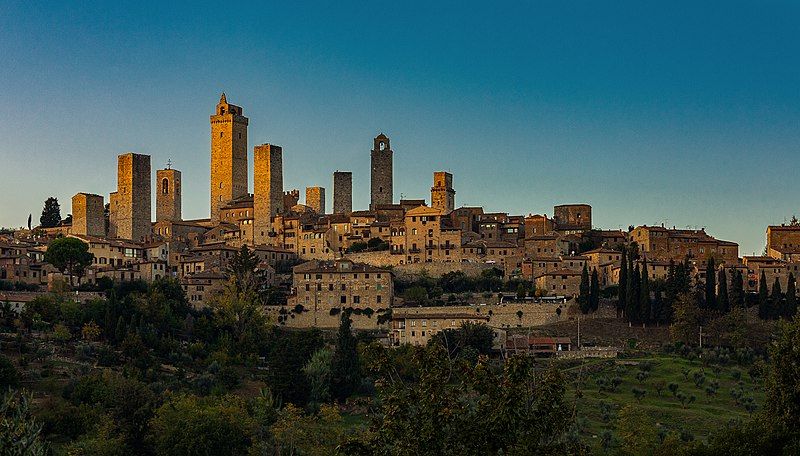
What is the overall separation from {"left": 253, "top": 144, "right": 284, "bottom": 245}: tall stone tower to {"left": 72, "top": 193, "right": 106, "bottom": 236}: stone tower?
34.7 ft

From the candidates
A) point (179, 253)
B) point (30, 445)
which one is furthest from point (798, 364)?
point (179, 253)

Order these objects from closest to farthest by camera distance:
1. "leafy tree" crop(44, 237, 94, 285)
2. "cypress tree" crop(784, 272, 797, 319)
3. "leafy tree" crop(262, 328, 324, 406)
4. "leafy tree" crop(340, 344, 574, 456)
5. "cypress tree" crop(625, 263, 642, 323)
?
1. "leafy tree" crop(340, 344, 574, 456)
2. "leafy tree" crop(262, 328, 324, 406)
3. "cypress tree" crop(625, 263, 642, 323)
4. "cypress tree" crop(784, 272, 797, 319)
5. "leafy tree" crop(44, 237, 94, 285)

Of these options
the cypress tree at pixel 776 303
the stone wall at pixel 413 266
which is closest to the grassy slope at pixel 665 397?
the cypress tree at pixel 776 303

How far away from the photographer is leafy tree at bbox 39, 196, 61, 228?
92.4 metres

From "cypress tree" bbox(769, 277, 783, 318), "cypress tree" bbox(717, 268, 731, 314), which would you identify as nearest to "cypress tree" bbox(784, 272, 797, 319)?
"cypress tree" bbox(769, 277, 783, 318)

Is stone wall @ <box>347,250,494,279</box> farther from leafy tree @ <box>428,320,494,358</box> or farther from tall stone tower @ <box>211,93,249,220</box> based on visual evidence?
tall stone tower @ <box>211,93,249,220</box>

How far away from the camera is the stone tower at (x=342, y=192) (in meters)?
92.9

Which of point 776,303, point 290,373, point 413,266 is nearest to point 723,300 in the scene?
point 776,303

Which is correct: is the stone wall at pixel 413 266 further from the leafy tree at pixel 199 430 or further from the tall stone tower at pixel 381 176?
the leafy tree at pixel 199 430

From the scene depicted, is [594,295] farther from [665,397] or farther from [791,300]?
[665,397]

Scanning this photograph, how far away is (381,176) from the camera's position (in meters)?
93.4

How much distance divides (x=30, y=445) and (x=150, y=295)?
45.9 m

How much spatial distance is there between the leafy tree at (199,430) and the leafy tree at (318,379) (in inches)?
336

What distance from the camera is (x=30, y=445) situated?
55.1 feet
